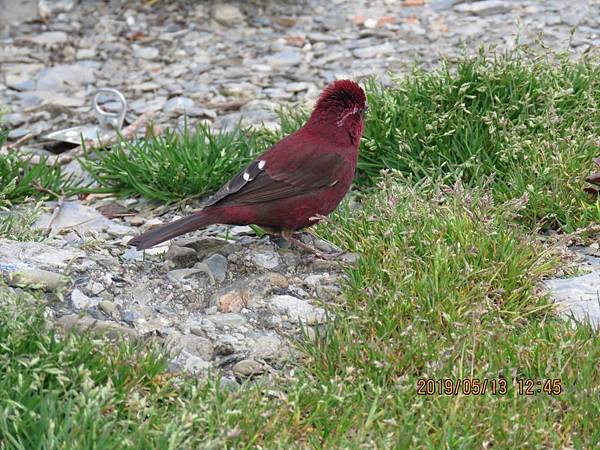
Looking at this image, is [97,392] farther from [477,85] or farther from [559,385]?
[477,85]

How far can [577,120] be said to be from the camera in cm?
589

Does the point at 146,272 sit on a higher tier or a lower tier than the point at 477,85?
lower

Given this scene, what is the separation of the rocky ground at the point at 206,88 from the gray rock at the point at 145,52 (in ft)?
0.07

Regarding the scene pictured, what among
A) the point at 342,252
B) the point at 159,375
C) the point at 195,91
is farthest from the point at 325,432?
the point at 195,91

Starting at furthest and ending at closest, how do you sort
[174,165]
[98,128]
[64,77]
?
[64,77], [98,128], [174,165]

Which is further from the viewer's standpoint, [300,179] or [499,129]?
[499,129]

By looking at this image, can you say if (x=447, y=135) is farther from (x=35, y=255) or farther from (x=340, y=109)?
(x=35, y=255)

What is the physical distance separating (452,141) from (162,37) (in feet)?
12.4

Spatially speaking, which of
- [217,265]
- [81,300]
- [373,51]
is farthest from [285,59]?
[81,300]

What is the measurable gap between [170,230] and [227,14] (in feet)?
15.4

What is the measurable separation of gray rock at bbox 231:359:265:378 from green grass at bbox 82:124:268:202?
6.59 ft

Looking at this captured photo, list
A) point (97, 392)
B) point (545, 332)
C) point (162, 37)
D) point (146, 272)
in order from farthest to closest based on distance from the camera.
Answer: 1. point (162, 37)
2. point (146, 272)
3. point (545, 332)
4. point (97, 392)

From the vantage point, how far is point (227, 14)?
908cm

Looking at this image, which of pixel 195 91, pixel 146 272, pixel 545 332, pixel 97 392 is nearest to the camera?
pixel 97 392
